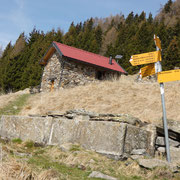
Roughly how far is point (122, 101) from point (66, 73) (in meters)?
9.60

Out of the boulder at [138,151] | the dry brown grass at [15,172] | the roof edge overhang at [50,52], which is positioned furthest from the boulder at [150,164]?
the roof edge overhang at [50,52]

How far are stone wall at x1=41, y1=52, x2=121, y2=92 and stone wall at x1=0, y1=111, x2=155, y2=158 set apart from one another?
1136 cm

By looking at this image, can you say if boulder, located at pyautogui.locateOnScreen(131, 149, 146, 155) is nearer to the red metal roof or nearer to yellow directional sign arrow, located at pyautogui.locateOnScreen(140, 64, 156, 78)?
yellow directional sign arrow, located at pyautogui.locateOnScreen(140, 64, 156, 78)

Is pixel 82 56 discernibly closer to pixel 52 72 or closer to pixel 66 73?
pixel 66 73

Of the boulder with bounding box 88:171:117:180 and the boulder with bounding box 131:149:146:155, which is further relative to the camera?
the boulder with bounding box 131:149:146:155

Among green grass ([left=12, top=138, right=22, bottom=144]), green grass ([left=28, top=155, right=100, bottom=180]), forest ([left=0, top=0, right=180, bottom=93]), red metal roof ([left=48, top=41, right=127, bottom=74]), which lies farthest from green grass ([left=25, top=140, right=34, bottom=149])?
forest ([left=0, top=0, right=180, bottom=93])

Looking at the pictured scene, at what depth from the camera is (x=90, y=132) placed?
4.97m

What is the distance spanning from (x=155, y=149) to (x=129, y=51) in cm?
2981

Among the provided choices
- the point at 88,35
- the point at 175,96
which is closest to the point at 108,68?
the point at 175,96

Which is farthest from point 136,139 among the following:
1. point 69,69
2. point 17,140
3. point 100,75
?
point 100,75

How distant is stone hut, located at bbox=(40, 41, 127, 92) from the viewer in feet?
58.0

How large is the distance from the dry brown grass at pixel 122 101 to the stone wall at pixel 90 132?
1.42 metres

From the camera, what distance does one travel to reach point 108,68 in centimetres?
2002

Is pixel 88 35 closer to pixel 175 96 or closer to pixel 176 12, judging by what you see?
pixel 176 12
